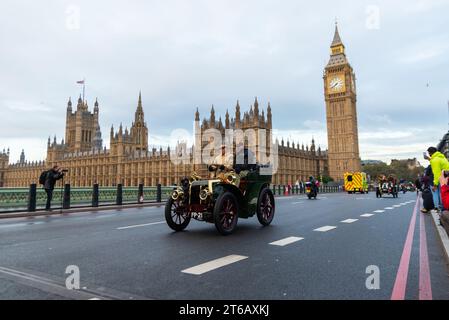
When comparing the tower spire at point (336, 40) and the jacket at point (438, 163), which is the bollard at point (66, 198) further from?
the tower spire at point (336, 40)

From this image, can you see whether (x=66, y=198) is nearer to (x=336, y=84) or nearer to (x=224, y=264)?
(x=224, y=264)

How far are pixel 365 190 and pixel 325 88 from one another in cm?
6522

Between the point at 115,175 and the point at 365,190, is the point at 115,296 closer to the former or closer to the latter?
the point at 365,190

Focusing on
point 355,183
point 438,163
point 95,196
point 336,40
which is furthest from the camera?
point 336,40

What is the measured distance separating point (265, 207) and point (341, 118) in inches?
3676

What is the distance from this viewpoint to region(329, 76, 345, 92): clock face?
306ft

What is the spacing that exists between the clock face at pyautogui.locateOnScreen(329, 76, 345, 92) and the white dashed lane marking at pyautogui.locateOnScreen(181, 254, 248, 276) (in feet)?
321

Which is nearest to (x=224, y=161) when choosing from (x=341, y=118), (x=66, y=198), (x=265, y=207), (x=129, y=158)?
(x=265, y=207)

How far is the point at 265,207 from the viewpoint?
25.8ft

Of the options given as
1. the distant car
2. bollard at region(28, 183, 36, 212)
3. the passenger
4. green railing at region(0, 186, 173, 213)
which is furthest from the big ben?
the passenger

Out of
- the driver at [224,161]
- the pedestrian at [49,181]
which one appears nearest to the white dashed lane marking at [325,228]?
the driver at [224,161]

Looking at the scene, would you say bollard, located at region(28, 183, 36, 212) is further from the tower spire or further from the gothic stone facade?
the tower spire

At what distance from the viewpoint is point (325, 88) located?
97.2 metres

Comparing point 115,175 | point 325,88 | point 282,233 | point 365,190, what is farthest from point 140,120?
point 282,233
